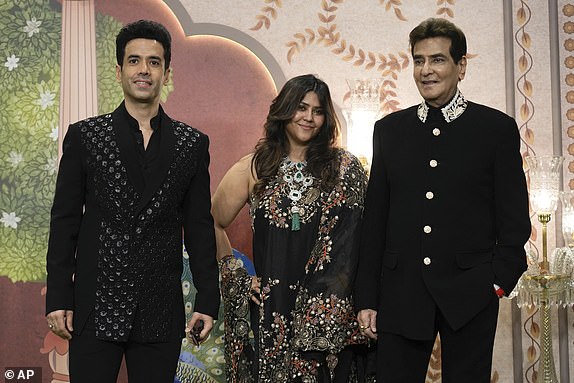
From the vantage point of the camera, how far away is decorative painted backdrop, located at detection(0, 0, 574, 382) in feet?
11.6

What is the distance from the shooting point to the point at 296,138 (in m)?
2.83

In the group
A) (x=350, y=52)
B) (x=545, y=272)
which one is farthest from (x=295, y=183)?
(x=545, y=272)

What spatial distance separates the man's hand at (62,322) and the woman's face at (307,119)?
108cm

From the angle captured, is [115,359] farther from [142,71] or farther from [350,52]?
[350,52]

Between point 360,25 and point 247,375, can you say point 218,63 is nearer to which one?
point 360,25

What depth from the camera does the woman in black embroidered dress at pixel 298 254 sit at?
265 cm

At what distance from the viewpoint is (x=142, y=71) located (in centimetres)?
230

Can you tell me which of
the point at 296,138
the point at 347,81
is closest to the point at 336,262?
the point at 296,138

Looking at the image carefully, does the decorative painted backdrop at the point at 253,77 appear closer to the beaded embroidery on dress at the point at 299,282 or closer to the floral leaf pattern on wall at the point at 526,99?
the floral leaf pattern on wall at the point at 526,99

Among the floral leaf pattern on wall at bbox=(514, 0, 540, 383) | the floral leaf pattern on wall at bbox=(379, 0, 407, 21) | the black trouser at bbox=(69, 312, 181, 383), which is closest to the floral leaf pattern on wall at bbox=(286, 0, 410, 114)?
the floral leaf pattern on wall at bbox=(379, 0, 407, 21)

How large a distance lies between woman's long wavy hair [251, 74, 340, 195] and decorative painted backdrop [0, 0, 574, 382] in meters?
0.77

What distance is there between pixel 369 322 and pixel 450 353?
0.91 ft

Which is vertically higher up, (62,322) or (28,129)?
(28,129)

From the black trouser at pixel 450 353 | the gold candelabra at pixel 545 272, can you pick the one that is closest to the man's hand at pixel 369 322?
the black trouser at pixel 450 353
